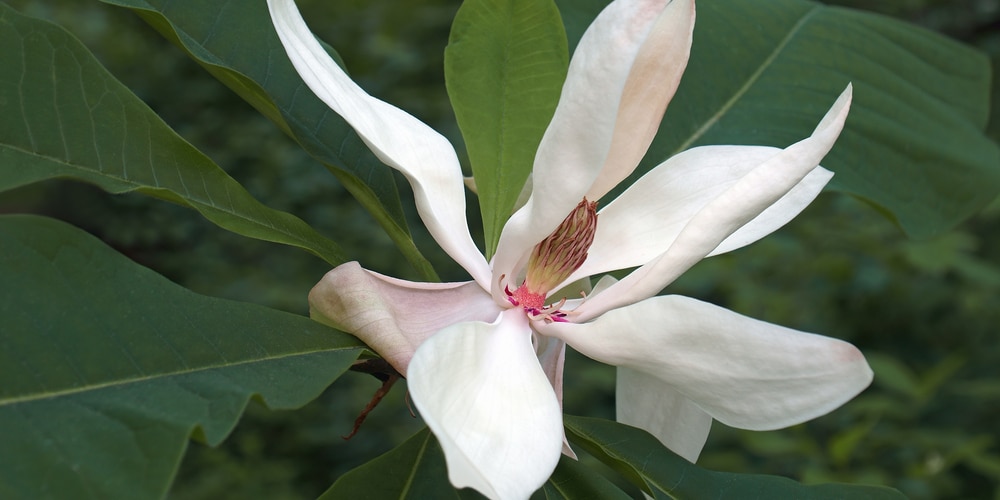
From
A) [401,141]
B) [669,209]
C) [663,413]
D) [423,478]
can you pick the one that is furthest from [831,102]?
[423,478]

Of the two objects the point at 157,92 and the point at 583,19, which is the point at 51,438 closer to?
the point at 583,19

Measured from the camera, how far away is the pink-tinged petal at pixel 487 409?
729 millimetres

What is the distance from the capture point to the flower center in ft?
3.30

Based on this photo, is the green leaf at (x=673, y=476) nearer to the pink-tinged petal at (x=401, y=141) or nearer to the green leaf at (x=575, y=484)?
the green leaf at (x=575, y=484)

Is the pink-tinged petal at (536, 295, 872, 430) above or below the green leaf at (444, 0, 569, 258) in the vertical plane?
below

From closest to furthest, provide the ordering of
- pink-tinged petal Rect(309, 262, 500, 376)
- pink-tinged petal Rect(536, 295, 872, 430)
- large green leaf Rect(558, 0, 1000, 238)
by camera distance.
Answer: pink-tinged petal Rect(536, 295, 872, 430), pink-tinged petal Rect(309, 262, 500, 376), large green leaf Rect(558, 0, 1000, 238)

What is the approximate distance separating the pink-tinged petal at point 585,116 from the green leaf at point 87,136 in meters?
0.26

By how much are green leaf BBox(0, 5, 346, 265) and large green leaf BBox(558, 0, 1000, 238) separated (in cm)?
62

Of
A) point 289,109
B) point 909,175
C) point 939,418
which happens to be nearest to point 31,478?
point 289,109

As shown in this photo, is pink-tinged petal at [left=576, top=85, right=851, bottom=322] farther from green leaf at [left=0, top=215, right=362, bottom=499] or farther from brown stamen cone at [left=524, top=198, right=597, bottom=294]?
green leaf at [left=0, top=215, right=362, bottom=499]

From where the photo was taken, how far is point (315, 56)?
103 centimetres

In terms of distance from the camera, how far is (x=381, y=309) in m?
0.90

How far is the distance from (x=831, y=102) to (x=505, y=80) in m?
0.62

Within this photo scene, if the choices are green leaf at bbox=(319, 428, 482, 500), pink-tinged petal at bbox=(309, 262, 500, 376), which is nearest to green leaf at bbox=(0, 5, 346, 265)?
pink-tinged petal at bbox=(309, 262, 500, 376)
